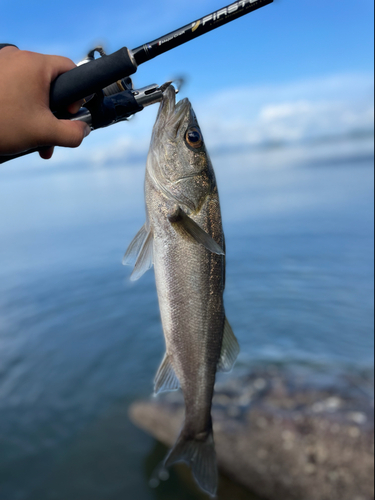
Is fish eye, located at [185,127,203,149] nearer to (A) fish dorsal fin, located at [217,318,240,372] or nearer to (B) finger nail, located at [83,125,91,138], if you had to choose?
(B) finger nail, located at [83,125,91,138]

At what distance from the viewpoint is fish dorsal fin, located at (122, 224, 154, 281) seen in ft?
7.86

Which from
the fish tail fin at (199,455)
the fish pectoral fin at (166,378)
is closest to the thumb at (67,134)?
the fish pectoral fin at (166,378)

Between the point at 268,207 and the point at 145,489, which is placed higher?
the point at 268,207

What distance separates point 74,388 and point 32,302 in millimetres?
4085

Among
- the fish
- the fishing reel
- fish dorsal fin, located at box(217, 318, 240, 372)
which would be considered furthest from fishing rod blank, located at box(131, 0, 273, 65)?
fish dorsal fin, located at box(217, 318, 240, 372)

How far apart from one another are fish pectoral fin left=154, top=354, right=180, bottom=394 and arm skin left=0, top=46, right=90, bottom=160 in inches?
60.3

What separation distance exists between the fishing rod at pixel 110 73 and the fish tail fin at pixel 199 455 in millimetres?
2185

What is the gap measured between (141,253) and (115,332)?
22.0 ft

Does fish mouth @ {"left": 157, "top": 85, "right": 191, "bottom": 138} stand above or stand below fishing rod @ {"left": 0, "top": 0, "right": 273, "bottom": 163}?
below

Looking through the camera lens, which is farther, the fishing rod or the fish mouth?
the fish mouth

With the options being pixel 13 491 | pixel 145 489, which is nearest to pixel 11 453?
pixel 13 491

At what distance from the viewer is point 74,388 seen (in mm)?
6996

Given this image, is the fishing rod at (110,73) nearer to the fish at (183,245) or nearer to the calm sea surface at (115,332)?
the fish at (183,245)

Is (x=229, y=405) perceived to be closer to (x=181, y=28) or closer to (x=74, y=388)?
(x=74, y=388)
